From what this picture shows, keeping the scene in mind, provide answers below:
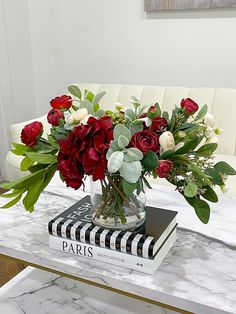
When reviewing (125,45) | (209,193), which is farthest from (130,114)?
(125,45)

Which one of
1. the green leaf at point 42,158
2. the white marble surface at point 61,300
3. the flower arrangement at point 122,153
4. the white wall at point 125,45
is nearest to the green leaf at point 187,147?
the flower arrangement at point 122,153

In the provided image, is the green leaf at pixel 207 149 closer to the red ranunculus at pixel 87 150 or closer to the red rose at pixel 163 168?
the red rose at pixel 163 168

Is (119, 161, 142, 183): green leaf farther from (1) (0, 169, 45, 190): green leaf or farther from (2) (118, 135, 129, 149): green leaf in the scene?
(1) (0, 169, 45, 190): green leaf

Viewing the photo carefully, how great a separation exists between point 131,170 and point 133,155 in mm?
36

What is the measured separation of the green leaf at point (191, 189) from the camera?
95 centimetres

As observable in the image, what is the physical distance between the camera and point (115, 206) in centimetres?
108

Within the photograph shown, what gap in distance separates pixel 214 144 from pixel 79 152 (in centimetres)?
36

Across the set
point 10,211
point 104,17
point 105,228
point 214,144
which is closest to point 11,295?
point 10,211

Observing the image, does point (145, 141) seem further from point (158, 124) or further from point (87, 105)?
point (87, 105)

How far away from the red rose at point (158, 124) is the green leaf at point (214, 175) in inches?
6.5

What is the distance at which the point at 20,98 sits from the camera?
3.12 metres

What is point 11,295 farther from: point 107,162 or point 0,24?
point 0,24

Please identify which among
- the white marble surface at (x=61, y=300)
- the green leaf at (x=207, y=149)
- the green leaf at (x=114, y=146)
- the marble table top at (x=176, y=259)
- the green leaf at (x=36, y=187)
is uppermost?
the green leaf at (x=114, y=146)

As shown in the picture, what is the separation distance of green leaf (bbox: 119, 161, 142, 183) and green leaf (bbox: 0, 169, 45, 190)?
0.83ft
